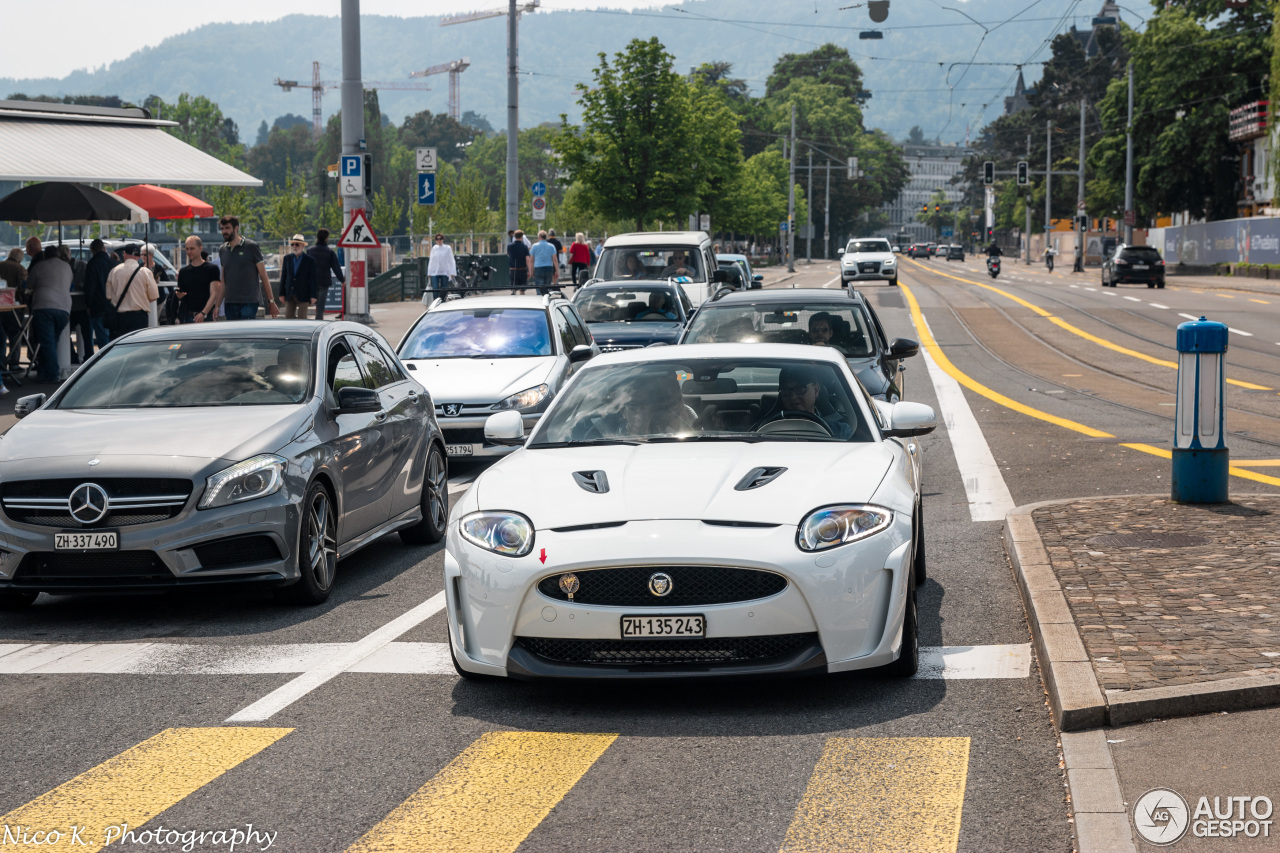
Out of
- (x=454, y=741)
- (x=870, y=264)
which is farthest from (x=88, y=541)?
(x=870, y=264)

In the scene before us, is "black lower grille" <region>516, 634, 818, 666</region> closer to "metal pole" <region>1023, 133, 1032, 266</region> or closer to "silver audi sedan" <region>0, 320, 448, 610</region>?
"silver audi sedan" <region>0, 320, 448, 610</region>

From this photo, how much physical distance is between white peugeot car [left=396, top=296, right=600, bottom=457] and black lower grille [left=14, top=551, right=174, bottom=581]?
6.05 m

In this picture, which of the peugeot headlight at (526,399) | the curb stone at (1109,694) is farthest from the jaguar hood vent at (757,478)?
the peugeot headlight at (526,399)

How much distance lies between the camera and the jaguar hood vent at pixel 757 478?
6.30 metres

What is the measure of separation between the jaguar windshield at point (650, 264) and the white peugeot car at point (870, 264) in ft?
95.9

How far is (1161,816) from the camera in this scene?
4.55 metres

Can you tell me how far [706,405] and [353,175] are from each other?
58.7 ft

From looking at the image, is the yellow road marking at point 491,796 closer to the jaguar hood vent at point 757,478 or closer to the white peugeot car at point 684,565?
the white peugeot car at point 684,565

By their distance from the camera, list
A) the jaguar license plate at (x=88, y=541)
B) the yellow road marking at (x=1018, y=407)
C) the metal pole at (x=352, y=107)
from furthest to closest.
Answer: the metal pole at (x=352, y=107) → the yellow road marking at (x=1018, y=407) → the jaguar license plate at (x=88, y=541)

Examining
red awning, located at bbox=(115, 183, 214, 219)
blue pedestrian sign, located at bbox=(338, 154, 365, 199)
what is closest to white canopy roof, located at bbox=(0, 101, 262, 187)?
blue pedestrian sign, located at bbox=(338, 154, 365, 199)

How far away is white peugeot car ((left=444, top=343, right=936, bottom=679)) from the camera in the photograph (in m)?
5.87

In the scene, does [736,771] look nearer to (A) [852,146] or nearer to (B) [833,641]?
(B) [833,641]

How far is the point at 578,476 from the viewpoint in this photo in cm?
657

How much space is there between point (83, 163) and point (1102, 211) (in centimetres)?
9234
